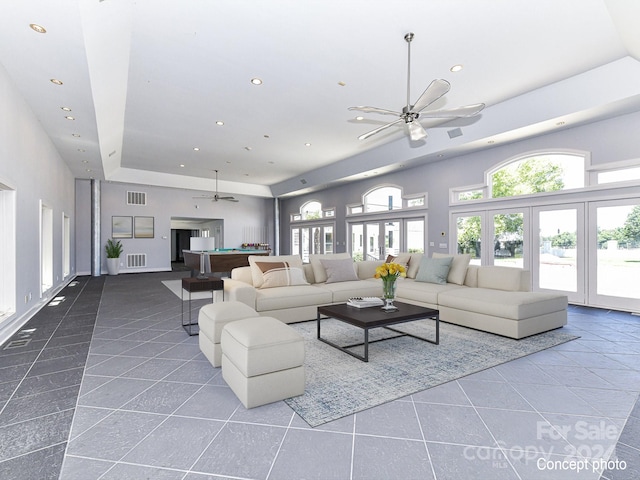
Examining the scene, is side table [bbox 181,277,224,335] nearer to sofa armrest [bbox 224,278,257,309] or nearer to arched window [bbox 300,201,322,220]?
sofa armrest [bbox 224,278,257,309]

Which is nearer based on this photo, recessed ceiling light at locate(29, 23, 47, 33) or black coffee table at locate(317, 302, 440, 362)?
recessed ceiling light at locate(29, 23, 47, 33)

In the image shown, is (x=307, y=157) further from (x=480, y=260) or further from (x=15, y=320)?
(x=15, y=320)

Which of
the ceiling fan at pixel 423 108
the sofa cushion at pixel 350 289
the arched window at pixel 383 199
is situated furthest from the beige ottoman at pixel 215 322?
the arched window at pixel 383 199

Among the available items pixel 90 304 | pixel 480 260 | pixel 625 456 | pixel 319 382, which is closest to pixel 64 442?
pixel 319 382

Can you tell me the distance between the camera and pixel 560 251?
604cm

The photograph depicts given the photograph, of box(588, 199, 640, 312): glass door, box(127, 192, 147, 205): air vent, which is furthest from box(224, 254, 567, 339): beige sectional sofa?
box(127, 192, 147, 205): air vent

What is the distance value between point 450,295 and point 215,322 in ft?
10.4

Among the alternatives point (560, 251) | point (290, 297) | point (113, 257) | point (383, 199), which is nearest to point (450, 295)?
point (290, 297)

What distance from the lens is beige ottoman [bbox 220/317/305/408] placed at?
2254 millimetres

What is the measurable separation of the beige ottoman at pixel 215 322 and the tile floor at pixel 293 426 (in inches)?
5.5

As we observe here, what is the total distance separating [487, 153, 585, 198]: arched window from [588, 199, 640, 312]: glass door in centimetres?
66

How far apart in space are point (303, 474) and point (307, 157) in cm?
847

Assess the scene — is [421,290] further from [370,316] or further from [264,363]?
[264,363]

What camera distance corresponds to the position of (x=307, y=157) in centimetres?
933
